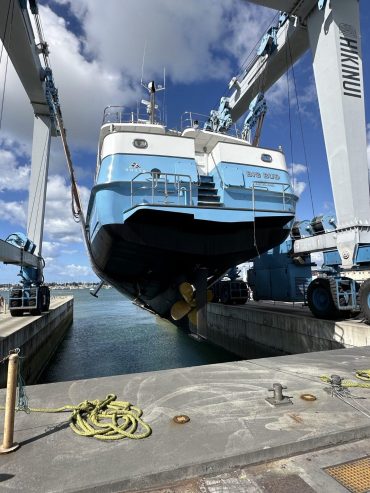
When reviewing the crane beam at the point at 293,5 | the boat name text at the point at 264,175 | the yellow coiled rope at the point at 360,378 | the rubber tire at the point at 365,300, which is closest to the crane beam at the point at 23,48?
the crane beam at the point at 293,5

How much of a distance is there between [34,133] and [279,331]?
15647 mm

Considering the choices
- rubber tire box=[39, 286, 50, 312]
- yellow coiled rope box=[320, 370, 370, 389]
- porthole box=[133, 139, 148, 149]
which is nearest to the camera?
yellow coiled rope box=[320, 370, 370, 389]

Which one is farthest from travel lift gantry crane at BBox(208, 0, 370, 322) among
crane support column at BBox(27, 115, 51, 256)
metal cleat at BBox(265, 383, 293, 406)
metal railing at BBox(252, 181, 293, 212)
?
crane support column at BBox(27, 115, 51, 256)

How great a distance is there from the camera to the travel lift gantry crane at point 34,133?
11.1m

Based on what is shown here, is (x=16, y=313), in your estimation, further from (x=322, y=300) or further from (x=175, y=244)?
(x=322, y=300)

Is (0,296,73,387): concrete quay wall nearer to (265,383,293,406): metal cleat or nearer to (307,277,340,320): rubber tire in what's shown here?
(265,383,293,406): metal cleat

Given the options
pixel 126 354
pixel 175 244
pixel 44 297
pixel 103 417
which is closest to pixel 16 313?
pixel 44 297

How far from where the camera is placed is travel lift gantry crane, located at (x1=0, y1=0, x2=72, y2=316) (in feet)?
36.3

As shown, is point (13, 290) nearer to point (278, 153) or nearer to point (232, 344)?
point (232, 344)

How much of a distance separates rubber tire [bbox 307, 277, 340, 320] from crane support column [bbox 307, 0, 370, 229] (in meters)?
2.43

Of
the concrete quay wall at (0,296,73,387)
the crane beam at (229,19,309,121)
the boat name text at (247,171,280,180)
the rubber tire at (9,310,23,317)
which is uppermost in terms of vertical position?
the crane beam at (229,19,309,121)

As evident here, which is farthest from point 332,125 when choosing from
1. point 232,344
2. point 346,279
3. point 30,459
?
point 232,344

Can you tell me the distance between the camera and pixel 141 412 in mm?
3660

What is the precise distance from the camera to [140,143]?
8.66m
